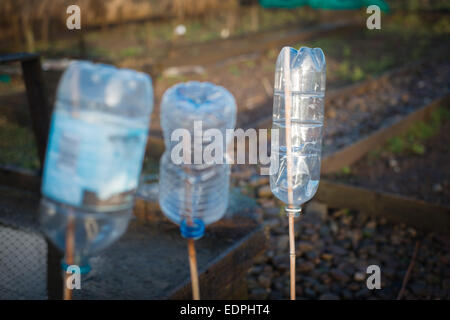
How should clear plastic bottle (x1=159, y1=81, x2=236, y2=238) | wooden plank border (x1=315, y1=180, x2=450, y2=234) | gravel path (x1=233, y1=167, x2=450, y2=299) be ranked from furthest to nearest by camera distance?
wooden plank border (x1=315, y1=180, x2=450, y2=234) → gravel path (x1=233, y1=167, x2=450, y2=299) → clear plastic bottle (x1=159, y1=81, x2=236, y2=238)

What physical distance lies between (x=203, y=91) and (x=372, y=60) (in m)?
9.72

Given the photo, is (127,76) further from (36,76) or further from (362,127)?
(362,127)

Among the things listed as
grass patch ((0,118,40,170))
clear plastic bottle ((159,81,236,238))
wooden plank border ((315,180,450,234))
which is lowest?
wooden plank border ((315,180,450,234))

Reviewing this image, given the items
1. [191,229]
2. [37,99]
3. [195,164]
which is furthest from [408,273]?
[37,99]

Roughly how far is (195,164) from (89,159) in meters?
0.95

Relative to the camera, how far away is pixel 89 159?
78.2 inches

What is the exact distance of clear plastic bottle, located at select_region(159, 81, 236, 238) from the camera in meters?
2.68

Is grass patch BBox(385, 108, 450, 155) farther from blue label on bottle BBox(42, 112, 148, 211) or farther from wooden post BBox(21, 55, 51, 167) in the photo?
blue label on bottle BBox(42, 112, 148, 211)

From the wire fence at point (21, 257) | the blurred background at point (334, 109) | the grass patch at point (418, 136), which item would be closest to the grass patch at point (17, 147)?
the blurred background at point (334, 109)

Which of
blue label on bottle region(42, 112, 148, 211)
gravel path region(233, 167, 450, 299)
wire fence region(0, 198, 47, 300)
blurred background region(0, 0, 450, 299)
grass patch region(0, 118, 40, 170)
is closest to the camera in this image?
blue label on bottle region(42, 112, 148, 211)

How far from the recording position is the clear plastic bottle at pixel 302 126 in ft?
10.0

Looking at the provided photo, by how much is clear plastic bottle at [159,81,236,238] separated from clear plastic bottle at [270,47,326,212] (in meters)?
0.36

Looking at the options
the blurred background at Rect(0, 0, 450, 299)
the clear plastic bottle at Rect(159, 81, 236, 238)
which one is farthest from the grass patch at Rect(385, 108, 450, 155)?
the clear plastic bottle at Rect(159, 81, 236, 238)

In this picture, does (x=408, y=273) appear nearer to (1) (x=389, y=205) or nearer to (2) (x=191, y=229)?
(1) (x=389, y=205)
